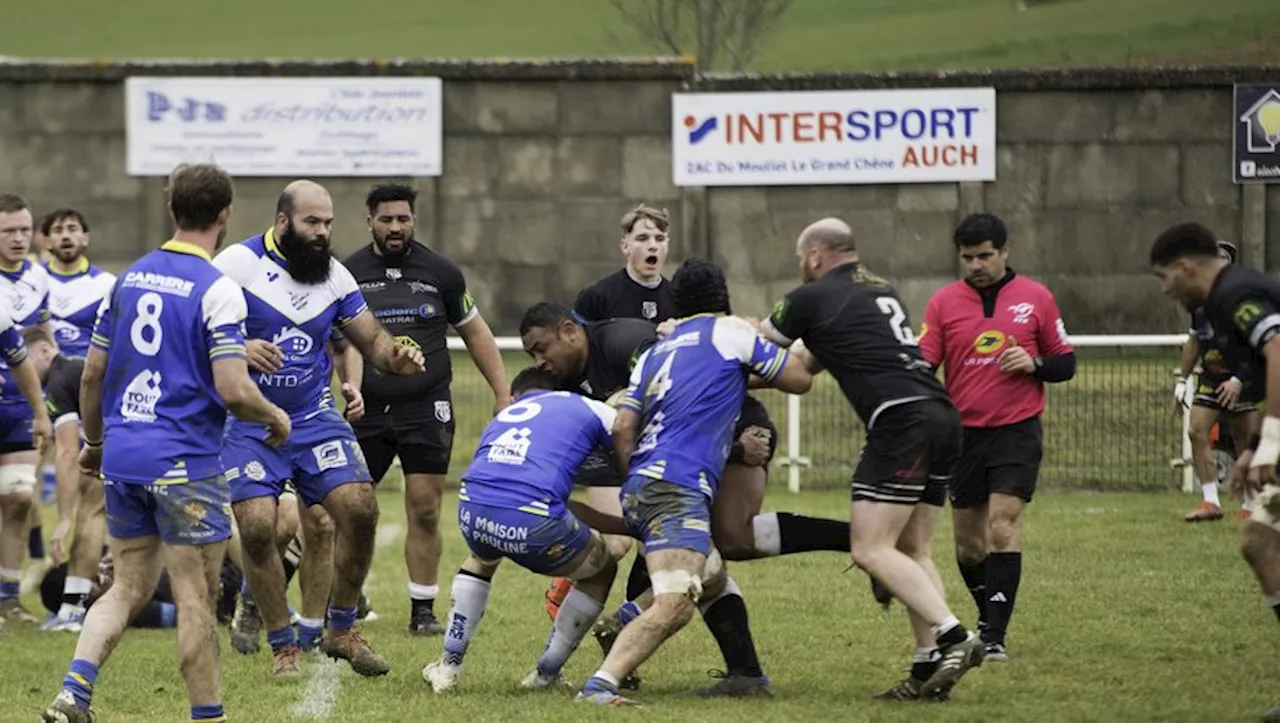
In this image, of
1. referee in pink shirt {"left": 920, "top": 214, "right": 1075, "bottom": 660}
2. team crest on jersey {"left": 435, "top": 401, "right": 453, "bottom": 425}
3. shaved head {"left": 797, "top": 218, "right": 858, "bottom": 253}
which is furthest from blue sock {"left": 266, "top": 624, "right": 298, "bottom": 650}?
referee in pink shirt {"left": 920, "top": 214, "right": 1075, "bottom": 660}

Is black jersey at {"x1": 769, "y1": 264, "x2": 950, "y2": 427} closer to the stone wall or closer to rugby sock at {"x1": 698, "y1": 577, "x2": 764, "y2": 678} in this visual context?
rugby sock at {"x1": 698, "y1": 577, "x2": 764, "y2": 678}

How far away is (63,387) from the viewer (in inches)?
481


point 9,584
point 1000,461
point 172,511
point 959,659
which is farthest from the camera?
point 9,584

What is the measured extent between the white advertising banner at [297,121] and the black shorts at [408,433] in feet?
38.3

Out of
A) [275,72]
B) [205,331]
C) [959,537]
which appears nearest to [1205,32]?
[275,72]

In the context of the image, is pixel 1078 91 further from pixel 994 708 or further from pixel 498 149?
pixel 994 708

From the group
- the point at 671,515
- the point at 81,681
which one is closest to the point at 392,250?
the point at 671,515

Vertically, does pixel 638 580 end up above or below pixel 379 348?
below

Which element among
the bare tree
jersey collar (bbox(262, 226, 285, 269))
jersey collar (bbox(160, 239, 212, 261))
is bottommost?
jersey collar (bbox(160, 239, 212, 261))

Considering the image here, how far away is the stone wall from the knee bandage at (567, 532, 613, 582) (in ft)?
45.7

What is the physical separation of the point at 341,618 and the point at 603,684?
176 cm

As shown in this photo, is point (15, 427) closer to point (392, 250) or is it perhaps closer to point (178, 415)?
point (392, 250)

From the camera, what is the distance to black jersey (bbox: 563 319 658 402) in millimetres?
9719

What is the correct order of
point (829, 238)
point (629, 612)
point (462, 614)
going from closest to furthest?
1. point (829, 238)
2. point (462, 614)
3. point (629, 612)
